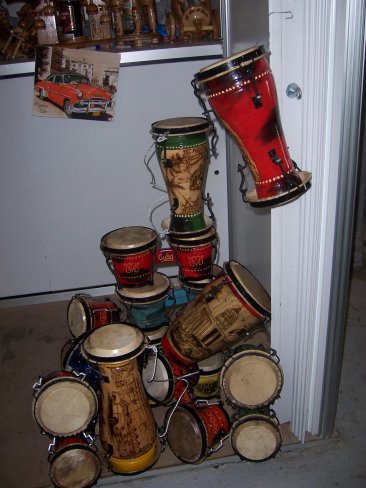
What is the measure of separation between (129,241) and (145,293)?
25 centimetres

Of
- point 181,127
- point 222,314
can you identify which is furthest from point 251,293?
point 181,127

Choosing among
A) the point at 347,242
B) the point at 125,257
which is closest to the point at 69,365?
the point at 125,257

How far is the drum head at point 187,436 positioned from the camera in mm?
1601

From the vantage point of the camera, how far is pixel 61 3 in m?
2.45

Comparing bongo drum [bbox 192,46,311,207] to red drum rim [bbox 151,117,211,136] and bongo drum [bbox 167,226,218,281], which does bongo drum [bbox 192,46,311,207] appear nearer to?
red drum rim [bbox 151,117,211,136]

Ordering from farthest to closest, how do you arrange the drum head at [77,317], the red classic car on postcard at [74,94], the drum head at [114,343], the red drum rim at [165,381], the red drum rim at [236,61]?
1. the red classic car on postcard at [74,94]
2. the drum head at [77,317]
3. the red drum rim at [165,381]
4. the drum head at [114,343]
5. the red drum rim at [236,61]

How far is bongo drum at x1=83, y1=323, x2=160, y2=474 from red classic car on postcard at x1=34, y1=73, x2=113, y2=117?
50.1 inches

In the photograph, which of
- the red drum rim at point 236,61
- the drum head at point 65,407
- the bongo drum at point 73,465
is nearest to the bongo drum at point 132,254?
the drum head at point 65,407

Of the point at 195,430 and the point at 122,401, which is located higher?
the point at 122,401

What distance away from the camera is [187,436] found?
5.35 ft

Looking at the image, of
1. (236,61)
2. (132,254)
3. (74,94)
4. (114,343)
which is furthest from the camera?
(74,94)

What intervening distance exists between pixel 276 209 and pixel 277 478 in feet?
3.15

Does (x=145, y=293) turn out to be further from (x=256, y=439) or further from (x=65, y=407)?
(x=256, y=439)

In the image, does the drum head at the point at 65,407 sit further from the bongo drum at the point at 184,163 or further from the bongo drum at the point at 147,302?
the bongo drum at the point at 184,163
